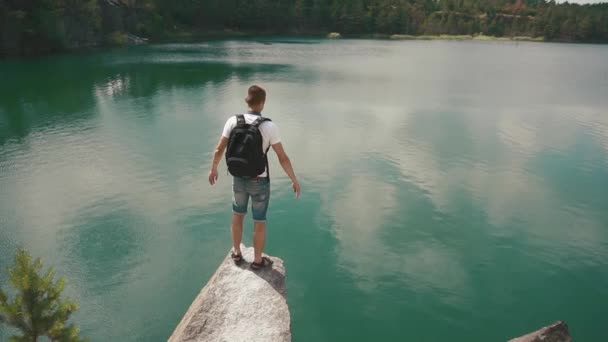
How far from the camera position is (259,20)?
123 metres

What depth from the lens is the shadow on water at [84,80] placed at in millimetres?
25250

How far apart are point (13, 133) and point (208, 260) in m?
16.7

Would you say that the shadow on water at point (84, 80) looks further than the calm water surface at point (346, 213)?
Yes

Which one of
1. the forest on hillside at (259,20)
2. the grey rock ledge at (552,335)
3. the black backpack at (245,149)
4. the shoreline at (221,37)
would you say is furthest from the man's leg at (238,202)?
the forest on hillside at (259,20)

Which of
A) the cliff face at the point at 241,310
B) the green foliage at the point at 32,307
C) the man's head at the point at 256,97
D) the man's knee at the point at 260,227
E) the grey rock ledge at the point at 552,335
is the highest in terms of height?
the man's head at the point at 256,97

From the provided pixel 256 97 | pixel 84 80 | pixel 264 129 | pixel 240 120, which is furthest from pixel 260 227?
pixel 84 80

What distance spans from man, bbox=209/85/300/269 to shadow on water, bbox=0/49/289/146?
19.3m

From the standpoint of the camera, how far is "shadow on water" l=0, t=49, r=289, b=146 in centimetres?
2525

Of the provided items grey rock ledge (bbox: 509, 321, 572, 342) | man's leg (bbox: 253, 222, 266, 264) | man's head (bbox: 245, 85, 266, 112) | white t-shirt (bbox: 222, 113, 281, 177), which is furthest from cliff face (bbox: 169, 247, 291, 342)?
grey rock ledge (bbox: 509, 321, 572, 342)

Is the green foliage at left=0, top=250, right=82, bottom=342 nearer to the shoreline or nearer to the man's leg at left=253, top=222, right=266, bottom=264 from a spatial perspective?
the man's leg at left=253, top=222, right=266, bottom=264

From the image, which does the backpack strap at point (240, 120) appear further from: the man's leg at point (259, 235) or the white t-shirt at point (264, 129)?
the man's leg at point (259, 235)

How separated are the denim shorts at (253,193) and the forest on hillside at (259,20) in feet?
208

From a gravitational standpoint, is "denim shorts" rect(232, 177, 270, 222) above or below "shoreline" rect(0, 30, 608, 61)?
below

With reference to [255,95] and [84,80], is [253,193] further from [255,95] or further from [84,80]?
[84,80]
